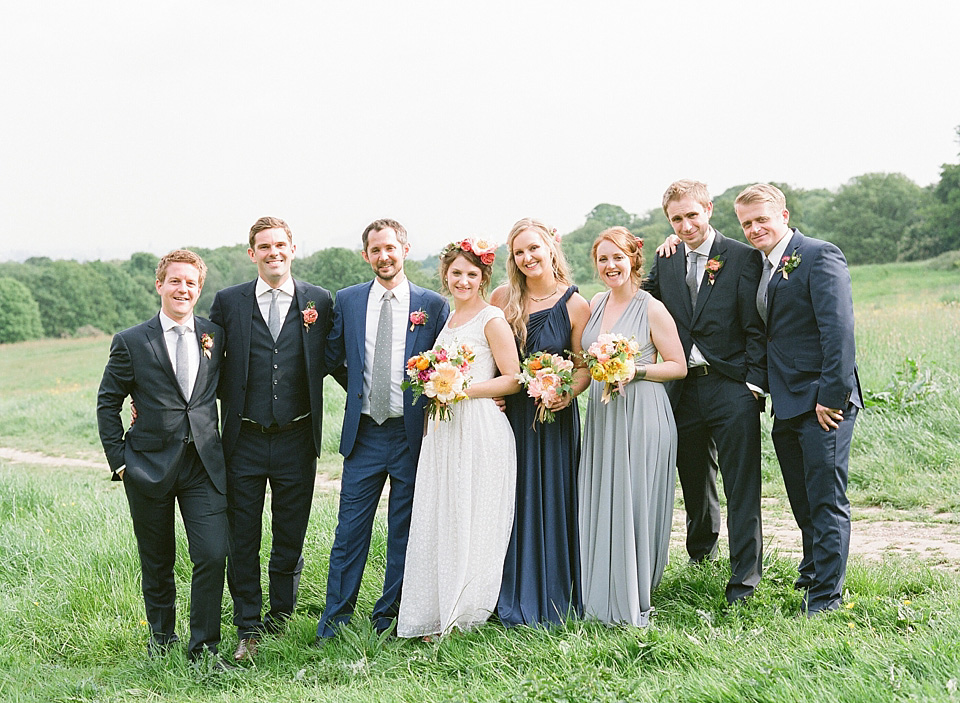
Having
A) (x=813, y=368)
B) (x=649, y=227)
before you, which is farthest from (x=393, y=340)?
(x=649, y=227)

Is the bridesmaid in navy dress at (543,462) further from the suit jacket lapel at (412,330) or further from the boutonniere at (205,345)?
the boutonniere at (205,345)

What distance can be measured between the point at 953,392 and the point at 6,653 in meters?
8.87

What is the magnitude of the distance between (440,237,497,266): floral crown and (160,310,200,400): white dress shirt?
1579mm

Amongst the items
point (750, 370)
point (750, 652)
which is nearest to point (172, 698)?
point (750, 652)

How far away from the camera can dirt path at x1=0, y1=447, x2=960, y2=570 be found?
19.0ft

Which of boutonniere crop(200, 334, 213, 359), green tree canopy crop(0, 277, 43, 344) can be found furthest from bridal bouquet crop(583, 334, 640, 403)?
green tree canopy crop(0, 277, 43, 344)

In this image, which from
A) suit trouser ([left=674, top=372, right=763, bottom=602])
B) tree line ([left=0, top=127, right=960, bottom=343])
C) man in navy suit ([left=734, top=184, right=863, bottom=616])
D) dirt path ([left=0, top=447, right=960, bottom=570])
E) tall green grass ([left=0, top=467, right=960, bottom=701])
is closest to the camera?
tall green grass ([left=0, top=467, right=960, bottom=701])

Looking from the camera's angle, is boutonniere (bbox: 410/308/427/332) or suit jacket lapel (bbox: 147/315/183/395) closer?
suit jacket lapel (bbox: 147/315/183/395)

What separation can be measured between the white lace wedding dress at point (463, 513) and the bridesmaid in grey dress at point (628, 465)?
1.65ft

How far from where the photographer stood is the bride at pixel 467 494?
4.87 meters

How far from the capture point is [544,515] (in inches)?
196

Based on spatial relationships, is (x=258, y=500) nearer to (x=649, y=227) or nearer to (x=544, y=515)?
(x=544, y=515)

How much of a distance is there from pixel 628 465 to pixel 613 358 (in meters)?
0.66

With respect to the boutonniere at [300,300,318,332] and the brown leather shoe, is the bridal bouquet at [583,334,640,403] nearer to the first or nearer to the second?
the boutonniere at [300,300,318,332]
